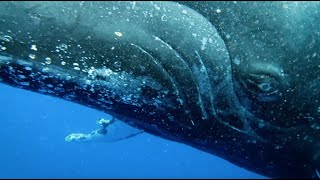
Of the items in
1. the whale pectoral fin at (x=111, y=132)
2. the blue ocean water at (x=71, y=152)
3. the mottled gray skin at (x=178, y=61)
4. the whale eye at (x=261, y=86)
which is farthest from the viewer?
the blue ocean water at (x=71, y=152)

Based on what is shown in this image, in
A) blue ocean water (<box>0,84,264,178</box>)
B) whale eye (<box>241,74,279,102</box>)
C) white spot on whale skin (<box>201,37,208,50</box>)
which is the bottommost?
blue ocean water (<box>0,84,264,178</box>)

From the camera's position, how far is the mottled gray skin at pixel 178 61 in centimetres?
276

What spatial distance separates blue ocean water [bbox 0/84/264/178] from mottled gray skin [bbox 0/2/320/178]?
245 ft

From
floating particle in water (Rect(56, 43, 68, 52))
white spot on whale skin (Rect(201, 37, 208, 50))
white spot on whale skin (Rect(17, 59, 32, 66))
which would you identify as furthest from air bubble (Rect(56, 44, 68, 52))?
white spot on whale skin (Rect(201, 37, 208, 50))

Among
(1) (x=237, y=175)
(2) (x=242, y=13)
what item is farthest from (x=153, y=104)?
(1) (x=237, y=175)

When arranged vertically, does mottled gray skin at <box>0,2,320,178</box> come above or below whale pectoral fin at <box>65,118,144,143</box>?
above

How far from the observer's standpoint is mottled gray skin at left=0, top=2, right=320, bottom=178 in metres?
2.76

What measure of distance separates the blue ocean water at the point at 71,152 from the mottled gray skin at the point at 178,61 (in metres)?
74.7

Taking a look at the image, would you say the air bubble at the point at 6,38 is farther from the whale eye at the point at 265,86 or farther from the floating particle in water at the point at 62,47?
the whale eye at the point at 265,86

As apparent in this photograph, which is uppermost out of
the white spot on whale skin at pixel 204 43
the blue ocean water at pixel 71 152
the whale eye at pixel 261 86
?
the whale eye at pixel 261 86

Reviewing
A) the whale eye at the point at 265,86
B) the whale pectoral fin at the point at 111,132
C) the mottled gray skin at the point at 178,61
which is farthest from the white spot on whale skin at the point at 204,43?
the whale pectoral fin at the point at 111,132

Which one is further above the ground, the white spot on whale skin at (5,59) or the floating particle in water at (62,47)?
the floating particle in water at (62,47)

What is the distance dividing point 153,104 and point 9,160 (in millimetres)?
102414

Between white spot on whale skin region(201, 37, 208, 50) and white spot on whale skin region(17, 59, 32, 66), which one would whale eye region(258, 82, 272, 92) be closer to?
white spot on whale skin region(201, 37, 208, 50)
